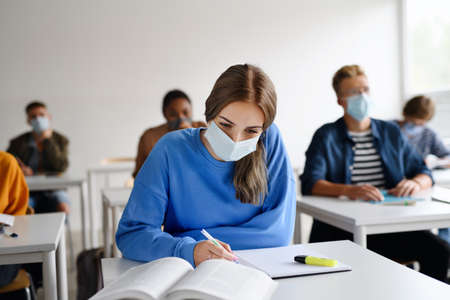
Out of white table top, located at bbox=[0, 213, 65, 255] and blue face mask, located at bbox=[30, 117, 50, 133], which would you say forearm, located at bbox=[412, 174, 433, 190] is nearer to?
white table top, located at bbox=[0, 213, 65, 255]

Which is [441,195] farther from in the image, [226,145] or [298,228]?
[226,145]

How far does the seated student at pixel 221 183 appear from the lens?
4.40 feet

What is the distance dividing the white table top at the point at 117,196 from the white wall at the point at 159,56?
2151 mm

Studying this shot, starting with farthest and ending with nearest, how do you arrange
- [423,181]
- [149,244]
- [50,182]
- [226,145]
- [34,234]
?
[50,182] → [423,181] → [34,234] → [226,145] → [149,244]

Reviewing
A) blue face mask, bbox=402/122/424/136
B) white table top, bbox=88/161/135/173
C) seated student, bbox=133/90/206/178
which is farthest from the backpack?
blue face mask, bbox=402/122/424/136

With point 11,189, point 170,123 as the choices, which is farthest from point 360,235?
point 170,123

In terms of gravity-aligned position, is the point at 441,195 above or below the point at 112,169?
above

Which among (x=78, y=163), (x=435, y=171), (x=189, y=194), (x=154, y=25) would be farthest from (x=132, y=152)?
(x=189, y=194)

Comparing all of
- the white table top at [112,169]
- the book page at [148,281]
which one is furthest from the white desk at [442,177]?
the white table top at [112,169]

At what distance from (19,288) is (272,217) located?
1.11 m

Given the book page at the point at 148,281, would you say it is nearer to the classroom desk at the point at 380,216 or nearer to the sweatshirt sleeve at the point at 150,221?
the sweatshirt sleeve at the point at 150,221

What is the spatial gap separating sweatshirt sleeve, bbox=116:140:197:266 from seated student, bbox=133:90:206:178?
1.69m

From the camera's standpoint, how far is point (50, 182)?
136 inches

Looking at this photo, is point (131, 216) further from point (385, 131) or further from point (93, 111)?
point (93, 111)
